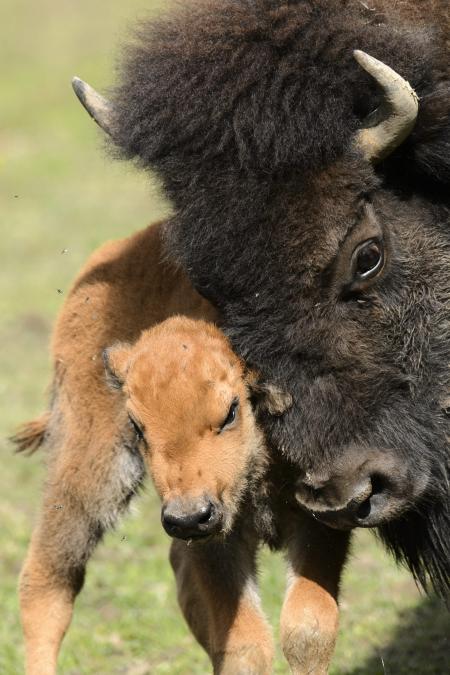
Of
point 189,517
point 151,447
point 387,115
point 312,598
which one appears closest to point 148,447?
point 151,447

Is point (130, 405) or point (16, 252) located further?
point (16, 252)

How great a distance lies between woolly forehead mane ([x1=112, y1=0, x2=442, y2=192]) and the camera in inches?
196

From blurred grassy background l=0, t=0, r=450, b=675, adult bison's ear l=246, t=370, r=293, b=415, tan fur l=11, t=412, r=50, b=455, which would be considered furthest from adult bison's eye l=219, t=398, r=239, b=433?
tan fur l=11, t=412, r=50, b=455

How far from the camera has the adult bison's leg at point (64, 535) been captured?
6086 millimetres

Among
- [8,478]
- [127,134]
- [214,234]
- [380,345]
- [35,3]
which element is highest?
[127,134]

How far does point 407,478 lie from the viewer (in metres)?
5.04

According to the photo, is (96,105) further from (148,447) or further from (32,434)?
(32,434)

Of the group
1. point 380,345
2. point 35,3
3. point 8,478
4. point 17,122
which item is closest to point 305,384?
point 380,345

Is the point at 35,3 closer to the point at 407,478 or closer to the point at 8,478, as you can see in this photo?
the point at 8,478

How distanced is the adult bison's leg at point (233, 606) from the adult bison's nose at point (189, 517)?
0.98 meters

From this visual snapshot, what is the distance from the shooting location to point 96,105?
18.4 ft

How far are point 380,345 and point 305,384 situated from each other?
404 millimetres

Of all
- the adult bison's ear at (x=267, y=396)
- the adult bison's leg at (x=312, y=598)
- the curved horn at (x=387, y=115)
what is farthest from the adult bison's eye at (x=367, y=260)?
the adult bison's leg at (x=312, y=598)

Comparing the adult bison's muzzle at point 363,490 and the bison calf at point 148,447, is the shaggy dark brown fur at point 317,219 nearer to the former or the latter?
the adult bison's muzzle at point 363,490
